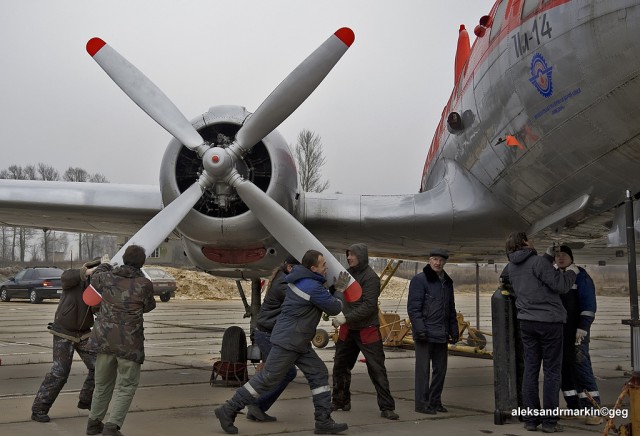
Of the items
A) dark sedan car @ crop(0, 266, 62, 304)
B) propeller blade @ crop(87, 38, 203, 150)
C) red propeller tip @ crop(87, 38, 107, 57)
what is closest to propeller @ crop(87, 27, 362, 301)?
propeller blade @ crop(87, 38, 203, 150)

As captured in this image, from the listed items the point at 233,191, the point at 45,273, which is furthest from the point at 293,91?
the point at 45,273

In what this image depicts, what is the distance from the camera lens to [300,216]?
896cm

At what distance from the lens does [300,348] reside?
597cm

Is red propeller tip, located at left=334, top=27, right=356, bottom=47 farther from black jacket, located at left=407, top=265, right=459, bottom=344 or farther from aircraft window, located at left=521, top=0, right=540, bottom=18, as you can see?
black jacket, located at left=407, top=265, right=459, bottom=344

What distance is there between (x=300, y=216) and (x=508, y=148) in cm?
288

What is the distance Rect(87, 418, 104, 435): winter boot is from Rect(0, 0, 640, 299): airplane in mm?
2320

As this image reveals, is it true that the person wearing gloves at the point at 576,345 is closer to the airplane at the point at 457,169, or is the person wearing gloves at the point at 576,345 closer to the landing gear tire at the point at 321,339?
the airplane at the point at 457,169

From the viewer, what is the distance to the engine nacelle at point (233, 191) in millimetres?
8172

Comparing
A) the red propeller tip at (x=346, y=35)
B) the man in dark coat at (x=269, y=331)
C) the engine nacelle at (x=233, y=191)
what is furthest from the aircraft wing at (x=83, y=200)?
the red propeller tip at (x=346, y=35)

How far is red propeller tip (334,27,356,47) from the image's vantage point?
7657mm

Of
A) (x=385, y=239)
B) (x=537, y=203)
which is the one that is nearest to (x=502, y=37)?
(x=537, y=203)

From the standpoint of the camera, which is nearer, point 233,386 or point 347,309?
point 347,309

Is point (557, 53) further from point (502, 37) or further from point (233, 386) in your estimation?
point (233, 386)

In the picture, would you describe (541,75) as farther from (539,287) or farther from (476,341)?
(476,341)
